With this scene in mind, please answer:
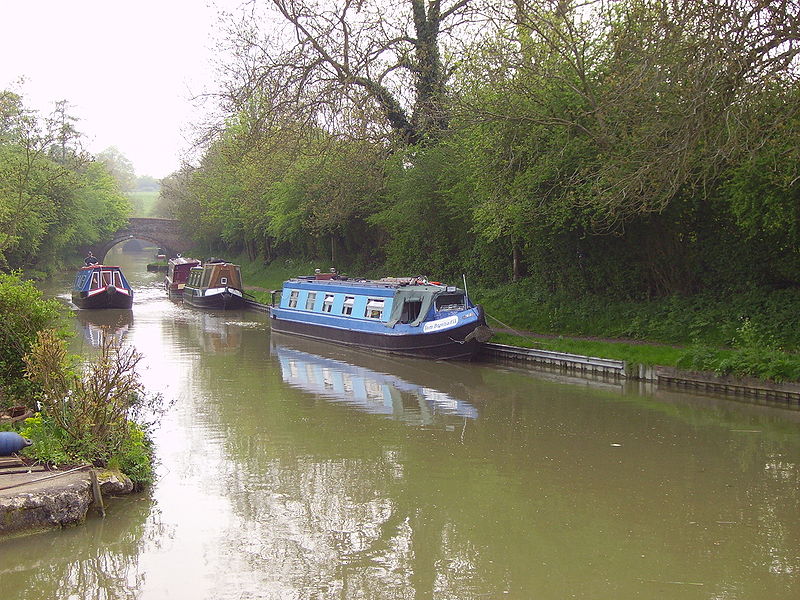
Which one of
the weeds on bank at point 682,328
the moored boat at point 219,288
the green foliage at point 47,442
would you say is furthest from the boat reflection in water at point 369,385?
the moored boat at point 219,288

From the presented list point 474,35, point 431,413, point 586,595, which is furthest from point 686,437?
→ point 474,35

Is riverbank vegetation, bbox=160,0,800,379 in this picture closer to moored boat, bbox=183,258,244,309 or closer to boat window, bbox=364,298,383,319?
boat window, bbox=364,298,383,319

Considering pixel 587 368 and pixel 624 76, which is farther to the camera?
pixel 587 368

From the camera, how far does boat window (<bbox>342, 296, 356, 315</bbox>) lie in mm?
19834

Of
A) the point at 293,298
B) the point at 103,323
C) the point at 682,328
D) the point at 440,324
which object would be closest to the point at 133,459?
the point at 440,324

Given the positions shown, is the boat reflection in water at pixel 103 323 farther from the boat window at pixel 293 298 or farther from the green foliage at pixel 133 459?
the green foliage at pixel 133 459

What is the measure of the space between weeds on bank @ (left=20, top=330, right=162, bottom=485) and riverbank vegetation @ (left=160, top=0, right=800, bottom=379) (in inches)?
264

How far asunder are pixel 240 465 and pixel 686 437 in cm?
559

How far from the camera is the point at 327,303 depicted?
68.9 ft

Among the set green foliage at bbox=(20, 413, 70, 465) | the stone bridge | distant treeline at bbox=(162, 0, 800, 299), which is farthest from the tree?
the stone bridge

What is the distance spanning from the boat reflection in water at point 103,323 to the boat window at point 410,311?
779cm

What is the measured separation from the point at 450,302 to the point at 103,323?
1302 cm

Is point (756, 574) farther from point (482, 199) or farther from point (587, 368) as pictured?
point (482, 199)

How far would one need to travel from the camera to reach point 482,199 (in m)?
17.2
